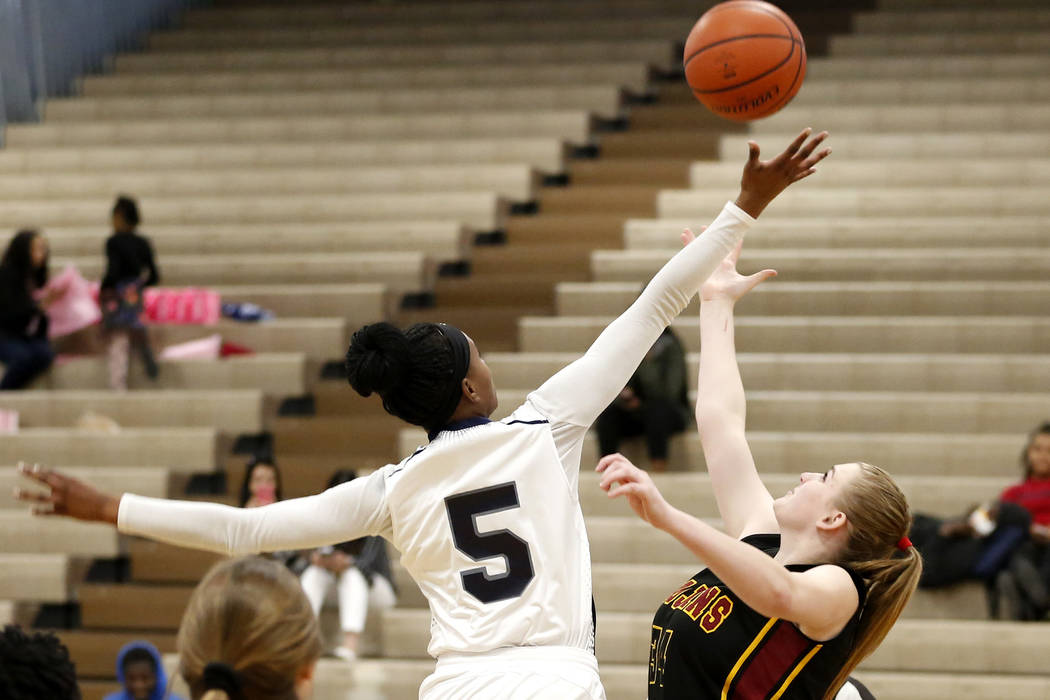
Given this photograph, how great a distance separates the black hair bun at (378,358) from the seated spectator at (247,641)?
1.91 ft

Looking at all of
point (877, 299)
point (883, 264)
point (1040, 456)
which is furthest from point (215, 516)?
point (883, 264)

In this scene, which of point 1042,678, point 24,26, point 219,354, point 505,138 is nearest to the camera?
point 1042,678

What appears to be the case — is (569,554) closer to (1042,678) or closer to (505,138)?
(1042,678)

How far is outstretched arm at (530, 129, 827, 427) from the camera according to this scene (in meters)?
2.51

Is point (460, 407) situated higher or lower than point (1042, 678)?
higher

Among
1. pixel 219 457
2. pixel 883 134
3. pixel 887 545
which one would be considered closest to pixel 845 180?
pixel 883 134

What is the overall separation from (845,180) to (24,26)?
22.1 ft

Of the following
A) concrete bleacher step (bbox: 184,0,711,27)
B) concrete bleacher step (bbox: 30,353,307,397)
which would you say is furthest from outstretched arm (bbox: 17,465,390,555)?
concrete bleacher step (bbox: 184,0,711,27)

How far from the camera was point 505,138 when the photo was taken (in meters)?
9.70

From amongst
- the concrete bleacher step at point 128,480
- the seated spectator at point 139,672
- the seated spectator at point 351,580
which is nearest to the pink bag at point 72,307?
the concrete bleacher step at point 128,480

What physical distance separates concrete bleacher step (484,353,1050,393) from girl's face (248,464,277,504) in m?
1.68

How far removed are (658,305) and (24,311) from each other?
19.6ft

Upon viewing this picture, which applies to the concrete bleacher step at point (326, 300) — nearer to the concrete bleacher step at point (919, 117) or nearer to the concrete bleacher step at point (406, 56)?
the concrete bleacher step at point (919, 117)

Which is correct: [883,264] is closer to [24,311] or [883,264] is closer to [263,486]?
[263,486]
